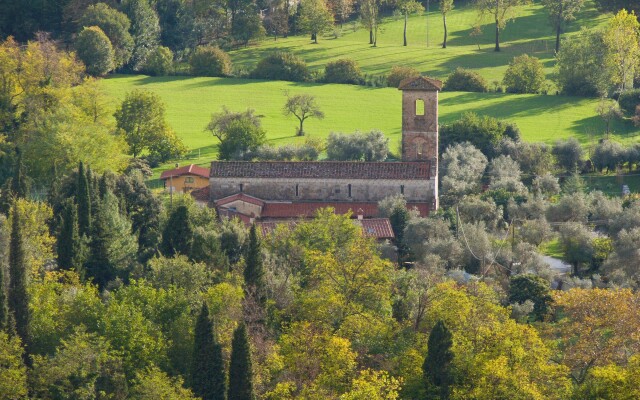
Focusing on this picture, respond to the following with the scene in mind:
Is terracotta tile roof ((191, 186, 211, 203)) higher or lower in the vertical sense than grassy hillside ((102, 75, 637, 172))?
lower

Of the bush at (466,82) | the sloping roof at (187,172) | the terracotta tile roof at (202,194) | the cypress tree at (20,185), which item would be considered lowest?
the terracotta tile roof at (202,194)

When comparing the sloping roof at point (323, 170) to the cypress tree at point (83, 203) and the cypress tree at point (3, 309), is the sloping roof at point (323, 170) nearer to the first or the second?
the cypress tree at point (83, 203)

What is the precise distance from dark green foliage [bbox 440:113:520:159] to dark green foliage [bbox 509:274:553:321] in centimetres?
2862

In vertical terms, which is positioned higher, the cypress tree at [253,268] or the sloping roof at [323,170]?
the sloping roof at [323,170]

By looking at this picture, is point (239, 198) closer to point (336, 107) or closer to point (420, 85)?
point (420, 85)

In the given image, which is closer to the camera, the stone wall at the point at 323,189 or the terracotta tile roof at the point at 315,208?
the terracotta tile roof at the point at 315,208

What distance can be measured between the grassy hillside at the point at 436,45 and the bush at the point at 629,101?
15.3 meters

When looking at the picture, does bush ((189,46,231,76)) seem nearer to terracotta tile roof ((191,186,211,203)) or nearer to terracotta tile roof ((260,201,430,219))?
terracotta tile roof ((191,186,211,203))

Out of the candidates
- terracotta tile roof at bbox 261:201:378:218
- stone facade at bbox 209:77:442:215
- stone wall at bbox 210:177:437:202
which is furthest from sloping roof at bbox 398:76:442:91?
terracotta tile roof at bbox 261:201:378:218

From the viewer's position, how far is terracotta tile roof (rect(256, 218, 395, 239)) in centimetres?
8338

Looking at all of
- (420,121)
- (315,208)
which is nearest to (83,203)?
(315,208)

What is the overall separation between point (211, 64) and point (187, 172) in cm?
3567

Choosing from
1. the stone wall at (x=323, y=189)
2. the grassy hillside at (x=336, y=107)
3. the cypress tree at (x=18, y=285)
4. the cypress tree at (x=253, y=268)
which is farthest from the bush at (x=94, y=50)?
the cypress tree at (x=253, y=268)

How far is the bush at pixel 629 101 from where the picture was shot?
11488cm
